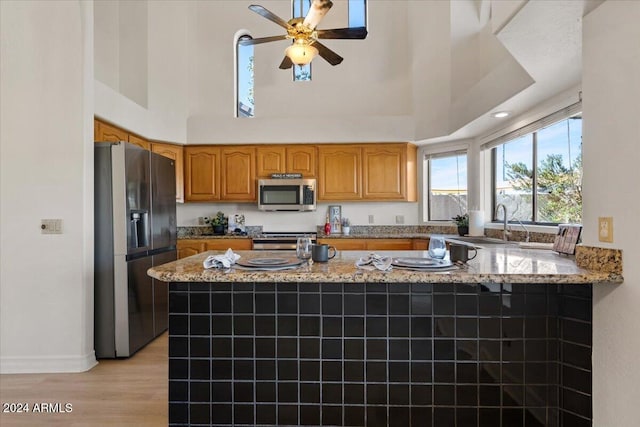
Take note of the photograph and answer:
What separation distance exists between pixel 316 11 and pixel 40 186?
7.89 feet

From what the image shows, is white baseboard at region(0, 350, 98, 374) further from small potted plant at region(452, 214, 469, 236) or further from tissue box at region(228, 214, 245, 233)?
small potted plant at region(452, 214, 469, 236)

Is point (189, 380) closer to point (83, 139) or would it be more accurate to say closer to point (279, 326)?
point (279, 326)

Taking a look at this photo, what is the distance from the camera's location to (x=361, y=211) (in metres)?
5.05

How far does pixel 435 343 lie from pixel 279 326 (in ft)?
2.35

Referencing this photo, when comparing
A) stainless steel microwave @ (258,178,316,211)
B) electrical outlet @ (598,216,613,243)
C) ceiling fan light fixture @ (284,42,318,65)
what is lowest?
electrical outlet @ (598,216,613,243)

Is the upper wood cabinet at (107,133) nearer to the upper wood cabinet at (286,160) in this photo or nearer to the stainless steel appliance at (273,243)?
the upper wood cabinet at (286,160)

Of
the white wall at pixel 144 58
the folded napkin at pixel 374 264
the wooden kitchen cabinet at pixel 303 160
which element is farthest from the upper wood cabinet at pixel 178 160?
the folded napkin at pixel 374 264

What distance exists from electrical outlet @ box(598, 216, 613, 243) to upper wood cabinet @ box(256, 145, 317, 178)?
→ 3.47 metres

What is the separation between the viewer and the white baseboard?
2670 mm

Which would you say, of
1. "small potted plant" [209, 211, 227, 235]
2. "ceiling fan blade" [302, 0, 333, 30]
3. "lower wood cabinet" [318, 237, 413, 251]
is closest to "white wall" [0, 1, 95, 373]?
"ceiling fan blade" [302, 0, 333, 30]

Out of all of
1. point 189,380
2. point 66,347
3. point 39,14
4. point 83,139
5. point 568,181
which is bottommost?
point 66,347

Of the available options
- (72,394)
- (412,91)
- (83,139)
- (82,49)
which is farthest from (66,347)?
(412,91)

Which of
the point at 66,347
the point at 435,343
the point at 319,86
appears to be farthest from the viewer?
the point at 319,86

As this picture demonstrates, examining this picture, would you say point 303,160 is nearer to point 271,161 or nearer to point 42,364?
point 271,161
